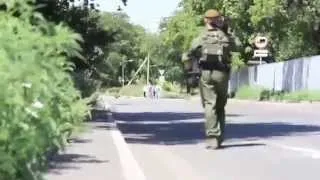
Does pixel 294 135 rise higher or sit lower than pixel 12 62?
lower

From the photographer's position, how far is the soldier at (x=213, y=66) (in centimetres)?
1302

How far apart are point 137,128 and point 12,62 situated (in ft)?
55.2

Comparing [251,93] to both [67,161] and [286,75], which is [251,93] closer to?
[286,75]

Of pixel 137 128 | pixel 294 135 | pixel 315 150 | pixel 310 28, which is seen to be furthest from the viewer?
pixel 310 28

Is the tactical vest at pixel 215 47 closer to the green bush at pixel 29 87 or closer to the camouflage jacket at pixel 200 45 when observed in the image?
the camouflage jacket at pixel 200 45

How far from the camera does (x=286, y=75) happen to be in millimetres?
51938

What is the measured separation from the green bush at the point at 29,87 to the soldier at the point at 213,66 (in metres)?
8.03

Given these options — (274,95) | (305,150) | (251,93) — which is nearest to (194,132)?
(305,150)

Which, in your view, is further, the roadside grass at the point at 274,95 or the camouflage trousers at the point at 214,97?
the roadside grass at the point at 274,95

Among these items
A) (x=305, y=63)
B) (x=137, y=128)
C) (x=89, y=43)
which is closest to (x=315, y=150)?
(x=137, y=128)

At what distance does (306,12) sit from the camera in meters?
50.8

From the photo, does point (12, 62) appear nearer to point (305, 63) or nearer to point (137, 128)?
point (137, 128)

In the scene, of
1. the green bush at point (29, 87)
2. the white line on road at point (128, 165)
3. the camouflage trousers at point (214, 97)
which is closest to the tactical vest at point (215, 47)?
the camouflage trousers at point (214, 97)

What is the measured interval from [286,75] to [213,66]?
39281 millimetres
